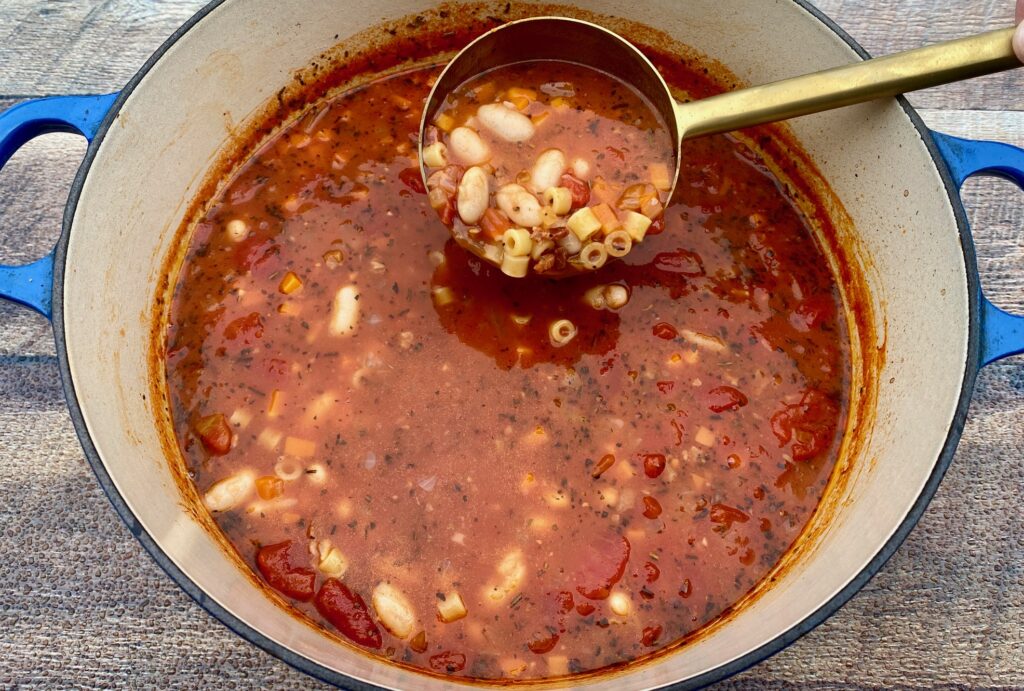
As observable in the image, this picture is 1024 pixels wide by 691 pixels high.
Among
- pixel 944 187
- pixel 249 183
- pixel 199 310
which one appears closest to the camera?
pixel 944 187

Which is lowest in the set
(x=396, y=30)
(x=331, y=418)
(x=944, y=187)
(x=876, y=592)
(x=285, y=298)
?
(x=876, y=592)

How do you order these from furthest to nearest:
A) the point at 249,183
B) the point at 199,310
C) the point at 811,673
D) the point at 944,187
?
the point at 249,183 → the point at 199,310 → the point at 811,673 → the point at 944,187

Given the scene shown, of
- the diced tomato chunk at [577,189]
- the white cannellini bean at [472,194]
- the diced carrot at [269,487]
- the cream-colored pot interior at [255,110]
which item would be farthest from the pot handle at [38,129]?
the diced tomato chunk at [577,189]

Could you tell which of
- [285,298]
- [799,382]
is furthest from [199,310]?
[799,382]

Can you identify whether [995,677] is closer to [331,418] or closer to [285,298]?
[331,418]

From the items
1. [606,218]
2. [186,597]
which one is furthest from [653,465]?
[186,597]

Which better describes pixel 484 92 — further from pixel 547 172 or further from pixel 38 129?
pixel 38 129

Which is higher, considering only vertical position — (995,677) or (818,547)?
(818,547)
